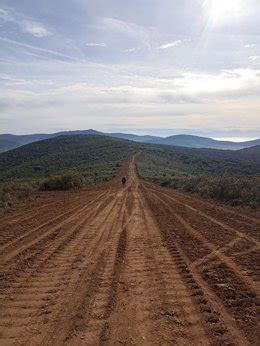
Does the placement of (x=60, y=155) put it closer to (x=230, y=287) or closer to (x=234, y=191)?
(x=234, y=191)

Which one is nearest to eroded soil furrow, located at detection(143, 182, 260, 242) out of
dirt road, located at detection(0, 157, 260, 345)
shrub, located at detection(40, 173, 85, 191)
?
dirt road, located at detection(0, 157, 260, 345)

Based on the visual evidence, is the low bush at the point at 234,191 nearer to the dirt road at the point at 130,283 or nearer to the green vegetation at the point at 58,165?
the dirt road at the point at 130,283

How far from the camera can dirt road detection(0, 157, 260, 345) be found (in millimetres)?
4883

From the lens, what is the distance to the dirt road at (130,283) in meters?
4.88

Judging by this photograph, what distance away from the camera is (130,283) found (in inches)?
264

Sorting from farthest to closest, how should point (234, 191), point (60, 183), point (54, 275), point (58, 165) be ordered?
point (58, 165)
point (60, 183)
point (234, 191)
point (54, 275)

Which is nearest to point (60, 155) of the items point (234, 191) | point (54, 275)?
point (234, 191)

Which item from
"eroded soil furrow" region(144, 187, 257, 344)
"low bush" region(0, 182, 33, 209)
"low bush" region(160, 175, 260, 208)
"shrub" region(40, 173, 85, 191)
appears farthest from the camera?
"shrub" region(40, 173, 85, 191)

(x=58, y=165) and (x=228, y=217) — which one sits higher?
(x=58, y=165)

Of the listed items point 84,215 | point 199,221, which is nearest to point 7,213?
point 84,215

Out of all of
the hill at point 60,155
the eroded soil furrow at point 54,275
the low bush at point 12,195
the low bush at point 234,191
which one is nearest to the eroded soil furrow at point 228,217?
the low bush at point 234,191

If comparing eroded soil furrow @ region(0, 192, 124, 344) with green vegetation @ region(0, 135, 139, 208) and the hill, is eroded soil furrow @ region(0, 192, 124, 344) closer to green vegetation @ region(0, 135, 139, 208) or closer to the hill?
green vegetation @ region(0, 135, 139, 208)

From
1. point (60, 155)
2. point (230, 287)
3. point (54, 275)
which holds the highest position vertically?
point (60, 155)

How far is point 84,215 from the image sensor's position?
48.9 ft
